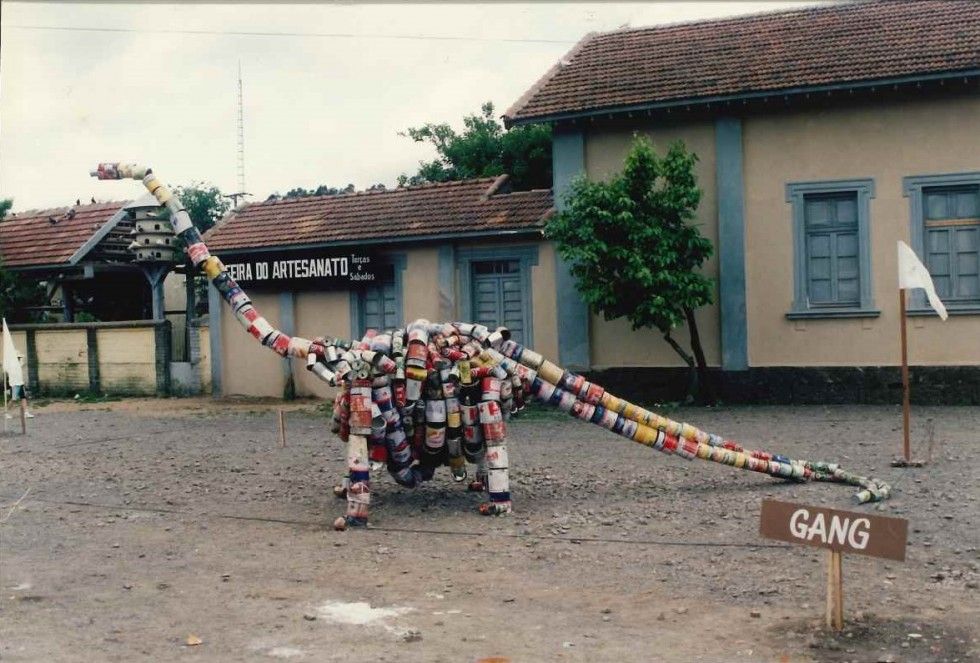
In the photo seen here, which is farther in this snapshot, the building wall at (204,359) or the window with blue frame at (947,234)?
the building wall at (204,359)

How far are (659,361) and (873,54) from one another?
18.2 feet

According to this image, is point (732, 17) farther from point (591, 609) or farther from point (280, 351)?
point (591, 609)

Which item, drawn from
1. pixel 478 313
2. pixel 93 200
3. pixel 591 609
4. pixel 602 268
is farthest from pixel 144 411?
pixel 591 609

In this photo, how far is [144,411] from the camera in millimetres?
19422

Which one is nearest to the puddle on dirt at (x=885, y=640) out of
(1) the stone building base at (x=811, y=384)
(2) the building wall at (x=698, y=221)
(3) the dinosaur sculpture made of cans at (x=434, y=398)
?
(3) the dinosaur sculpture made of cans at (x=434, y=398)

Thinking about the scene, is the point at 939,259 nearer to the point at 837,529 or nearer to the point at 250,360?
the point at 837,529

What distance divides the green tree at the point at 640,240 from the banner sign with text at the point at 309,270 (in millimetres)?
4593

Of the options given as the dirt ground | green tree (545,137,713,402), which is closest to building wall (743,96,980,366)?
green tree (545,137,713,402)

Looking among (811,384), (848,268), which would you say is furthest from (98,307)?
(848,268)

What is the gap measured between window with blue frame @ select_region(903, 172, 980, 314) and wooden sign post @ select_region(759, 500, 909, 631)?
1109 centimetres

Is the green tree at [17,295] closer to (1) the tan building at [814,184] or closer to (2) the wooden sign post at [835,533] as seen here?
(1) the tan building at [814,184]

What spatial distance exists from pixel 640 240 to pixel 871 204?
349cm

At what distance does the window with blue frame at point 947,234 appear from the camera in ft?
51.5

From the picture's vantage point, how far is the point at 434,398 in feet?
28.3
